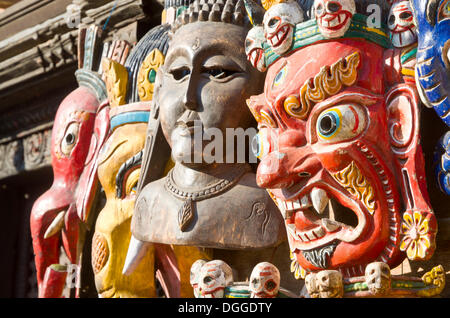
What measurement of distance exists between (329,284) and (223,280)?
303 millimetres

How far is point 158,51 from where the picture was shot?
2.86 meters

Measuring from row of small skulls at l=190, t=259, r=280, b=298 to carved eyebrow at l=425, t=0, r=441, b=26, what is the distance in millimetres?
717

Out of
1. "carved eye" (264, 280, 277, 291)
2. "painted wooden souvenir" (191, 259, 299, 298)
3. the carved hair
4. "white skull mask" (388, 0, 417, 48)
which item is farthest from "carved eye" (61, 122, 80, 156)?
"white skull mask" (388, 0, 417, 48)

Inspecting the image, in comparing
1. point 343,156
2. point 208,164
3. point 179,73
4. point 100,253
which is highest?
point 179,73

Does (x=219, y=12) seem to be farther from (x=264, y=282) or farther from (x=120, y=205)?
(x=264, y=282)

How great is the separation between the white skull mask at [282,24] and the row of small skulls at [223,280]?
586 mm

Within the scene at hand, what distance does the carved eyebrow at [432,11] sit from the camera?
194 cm

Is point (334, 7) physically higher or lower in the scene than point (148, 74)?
lower

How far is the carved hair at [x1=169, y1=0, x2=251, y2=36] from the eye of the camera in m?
2.58

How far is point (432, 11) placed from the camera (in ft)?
6.38

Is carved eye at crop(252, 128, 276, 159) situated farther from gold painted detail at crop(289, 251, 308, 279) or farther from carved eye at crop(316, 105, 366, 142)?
gold painted detail at crop(289, 251, 308, 279)

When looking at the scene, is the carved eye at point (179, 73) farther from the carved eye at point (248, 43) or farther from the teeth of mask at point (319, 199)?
the teeth of mask at point (319, 199)

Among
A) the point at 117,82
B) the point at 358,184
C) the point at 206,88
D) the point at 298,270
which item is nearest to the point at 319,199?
the point at 358,184

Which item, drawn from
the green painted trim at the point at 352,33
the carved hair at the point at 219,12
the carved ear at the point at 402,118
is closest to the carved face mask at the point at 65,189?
the carved hair at the point at 219,12
